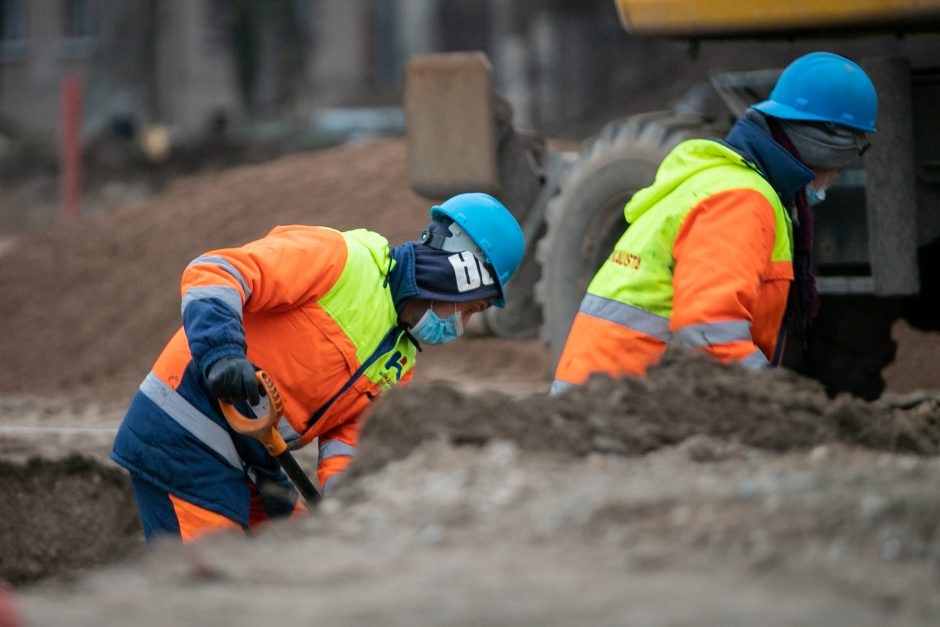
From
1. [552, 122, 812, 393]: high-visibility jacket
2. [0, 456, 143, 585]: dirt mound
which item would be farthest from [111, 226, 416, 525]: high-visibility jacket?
[0, 456, 143, 585]: dirt mound

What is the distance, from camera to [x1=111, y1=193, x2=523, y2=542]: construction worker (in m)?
4.49

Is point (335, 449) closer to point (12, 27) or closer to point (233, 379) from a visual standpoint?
point (233, 379)

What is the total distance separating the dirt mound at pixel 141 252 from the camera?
11453mm

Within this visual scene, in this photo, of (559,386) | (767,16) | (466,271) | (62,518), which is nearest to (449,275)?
(466,271)

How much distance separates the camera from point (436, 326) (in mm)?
4777

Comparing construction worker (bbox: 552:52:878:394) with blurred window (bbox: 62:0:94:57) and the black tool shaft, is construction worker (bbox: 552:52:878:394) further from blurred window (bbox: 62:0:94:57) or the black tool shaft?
blurred window (bbox: 62:0:94:57)

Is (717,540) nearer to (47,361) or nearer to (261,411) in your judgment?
(261,411)

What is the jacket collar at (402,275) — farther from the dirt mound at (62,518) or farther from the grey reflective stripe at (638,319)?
the dirt mound at (62,518)

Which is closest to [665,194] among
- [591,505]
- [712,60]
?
[591,505]

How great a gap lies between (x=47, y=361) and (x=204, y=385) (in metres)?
7.67

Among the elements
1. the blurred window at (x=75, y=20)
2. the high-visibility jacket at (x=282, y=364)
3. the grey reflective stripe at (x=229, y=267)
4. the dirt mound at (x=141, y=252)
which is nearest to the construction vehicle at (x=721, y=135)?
the high-visibility jacket at (x=282, y=364)

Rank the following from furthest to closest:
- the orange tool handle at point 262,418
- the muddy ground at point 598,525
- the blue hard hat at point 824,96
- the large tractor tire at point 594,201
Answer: the large tractor tire at point 594,201
the blue hard hat at point 824,96
the orange tool handle at point 262,418
the muddy ground at point 598,525

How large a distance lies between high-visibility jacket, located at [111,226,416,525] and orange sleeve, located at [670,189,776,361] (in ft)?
3.34

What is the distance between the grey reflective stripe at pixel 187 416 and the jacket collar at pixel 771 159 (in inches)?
72.7
